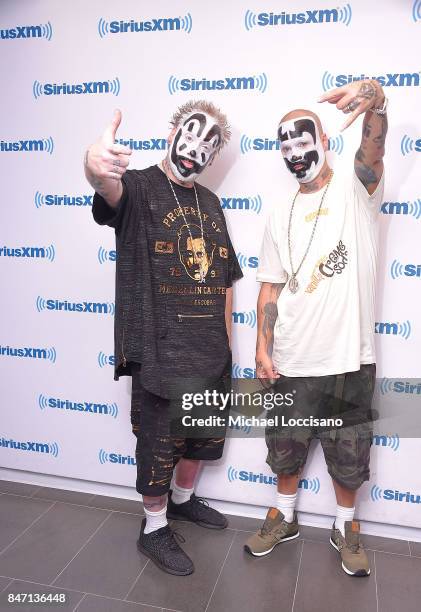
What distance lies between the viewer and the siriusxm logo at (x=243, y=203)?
2250 mm

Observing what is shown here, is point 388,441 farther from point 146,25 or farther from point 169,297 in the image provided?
point 146,25

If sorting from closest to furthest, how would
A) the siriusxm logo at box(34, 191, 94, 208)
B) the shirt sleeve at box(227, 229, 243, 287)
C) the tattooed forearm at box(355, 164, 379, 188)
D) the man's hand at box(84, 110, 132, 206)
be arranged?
the man's hand at box(84, 110, 132, 206)
the tattooed forearm at box(355, 164, 379, 188)
the shirt sleeve at box(227, 229, 243, 287)
the siriusxm logo at box(34, 191, 94, 208)

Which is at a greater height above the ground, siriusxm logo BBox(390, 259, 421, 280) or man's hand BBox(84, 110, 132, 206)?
man's hand BBox(84, 110, 132, 206)

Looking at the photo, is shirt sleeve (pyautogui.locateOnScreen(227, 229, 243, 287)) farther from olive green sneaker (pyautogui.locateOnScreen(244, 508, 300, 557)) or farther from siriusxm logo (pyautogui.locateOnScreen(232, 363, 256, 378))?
olive green sneaker (pyautogui.locateOnScreen(244, 508, 300, 557))

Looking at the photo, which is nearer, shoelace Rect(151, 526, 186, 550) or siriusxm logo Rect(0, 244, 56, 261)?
shoelace Rect(151, 526, 186, 550)

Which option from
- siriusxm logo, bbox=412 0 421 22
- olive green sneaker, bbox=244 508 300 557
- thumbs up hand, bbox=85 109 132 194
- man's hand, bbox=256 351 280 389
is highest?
siriusxm logo, bbox=412 0 421 22

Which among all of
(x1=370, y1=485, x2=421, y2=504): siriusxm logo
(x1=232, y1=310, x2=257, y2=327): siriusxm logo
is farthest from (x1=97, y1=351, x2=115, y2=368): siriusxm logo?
(x1=370, y1=485, x2=421, y2=504): siriusxm logo

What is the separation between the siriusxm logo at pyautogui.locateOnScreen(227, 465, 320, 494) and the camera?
2361 mm

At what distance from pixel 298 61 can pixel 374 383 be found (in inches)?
53.1

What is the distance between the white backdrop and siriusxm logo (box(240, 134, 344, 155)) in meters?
0.01

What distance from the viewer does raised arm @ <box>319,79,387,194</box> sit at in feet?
5.28

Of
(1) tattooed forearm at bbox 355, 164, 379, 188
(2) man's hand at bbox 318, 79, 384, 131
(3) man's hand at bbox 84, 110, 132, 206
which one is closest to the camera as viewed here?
(3) man's hand at bbox 84, 110, 132, 206

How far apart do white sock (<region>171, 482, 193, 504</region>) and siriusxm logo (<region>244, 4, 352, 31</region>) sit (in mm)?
2044

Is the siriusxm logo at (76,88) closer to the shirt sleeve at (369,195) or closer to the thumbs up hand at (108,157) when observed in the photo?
the thumbs up hand at (108,157)
